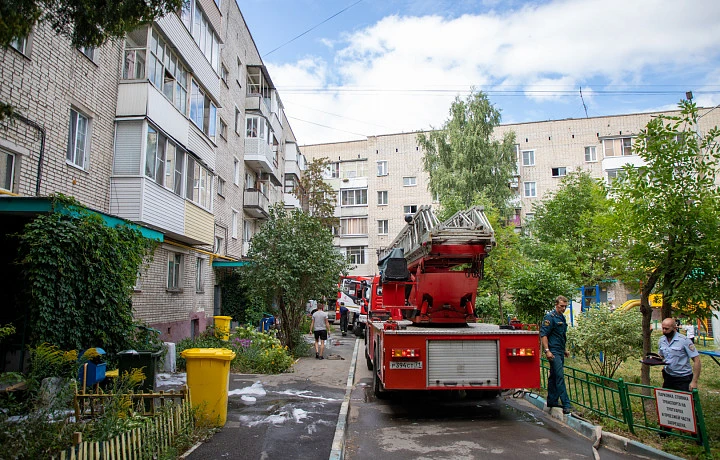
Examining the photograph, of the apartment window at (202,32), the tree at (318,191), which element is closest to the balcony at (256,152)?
the apartment window at (202,32)

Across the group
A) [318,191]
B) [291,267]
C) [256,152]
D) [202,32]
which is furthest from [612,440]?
[318,191]

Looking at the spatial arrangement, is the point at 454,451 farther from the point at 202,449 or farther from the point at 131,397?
the point at 131,397

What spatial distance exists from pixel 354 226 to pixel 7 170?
37.3 m

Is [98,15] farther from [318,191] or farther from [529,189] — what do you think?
[529,189]

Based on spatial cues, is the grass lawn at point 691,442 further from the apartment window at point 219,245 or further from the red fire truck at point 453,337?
the apartment window at point 219,245

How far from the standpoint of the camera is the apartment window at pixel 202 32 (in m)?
16.9

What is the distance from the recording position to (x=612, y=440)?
6.64m

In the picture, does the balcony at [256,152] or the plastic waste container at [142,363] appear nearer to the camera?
the plastic waste container at [142,363]

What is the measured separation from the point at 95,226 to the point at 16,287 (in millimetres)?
1777

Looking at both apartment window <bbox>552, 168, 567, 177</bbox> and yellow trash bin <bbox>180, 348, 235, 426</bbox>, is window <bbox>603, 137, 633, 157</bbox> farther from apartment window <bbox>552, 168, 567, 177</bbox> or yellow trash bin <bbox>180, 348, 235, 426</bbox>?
yellow trash bin <bbox>180, 348, 235, 426</bbox>

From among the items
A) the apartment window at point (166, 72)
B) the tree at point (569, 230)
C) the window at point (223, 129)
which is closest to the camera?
the apartment window at point (166, 72)

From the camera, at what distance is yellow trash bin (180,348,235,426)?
23.2 ft

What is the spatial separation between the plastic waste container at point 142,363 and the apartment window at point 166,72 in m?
9.03

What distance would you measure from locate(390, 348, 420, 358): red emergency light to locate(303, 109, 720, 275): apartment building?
30691mm
